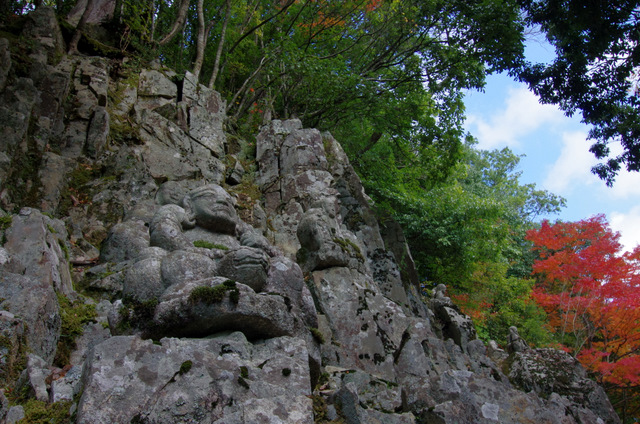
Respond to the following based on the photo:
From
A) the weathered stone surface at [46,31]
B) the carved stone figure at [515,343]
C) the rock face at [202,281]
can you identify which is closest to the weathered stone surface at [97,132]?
the rock face at [202,281]

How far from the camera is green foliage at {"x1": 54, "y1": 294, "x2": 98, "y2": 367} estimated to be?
4.61m

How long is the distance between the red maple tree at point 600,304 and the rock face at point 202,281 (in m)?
5.45

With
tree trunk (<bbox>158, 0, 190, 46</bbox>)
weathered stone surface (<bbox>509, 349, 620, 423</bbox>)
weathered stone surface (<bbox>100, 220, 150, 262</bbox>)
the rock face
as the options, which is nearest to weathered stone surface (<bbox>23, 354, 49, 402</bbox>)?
the rock face

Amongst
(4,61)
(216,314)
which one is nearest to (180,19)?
(4,61)

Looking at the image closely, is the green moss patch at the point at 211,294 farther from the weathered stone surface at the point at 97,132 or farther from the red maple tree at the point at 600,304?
the red maple tree at the point at 600,304

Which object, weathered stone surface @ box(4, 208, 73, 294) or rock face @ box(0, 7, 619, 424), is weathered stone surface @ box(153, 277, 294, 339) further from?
weathered stone surface @ box(4, 208, 73, 294)

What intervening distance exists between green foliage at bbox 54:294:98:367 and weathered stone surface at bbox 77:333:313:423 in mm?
1480

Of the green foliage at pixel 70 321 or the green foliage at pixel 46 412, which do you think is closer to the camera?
the green foliage at pixel 46 412

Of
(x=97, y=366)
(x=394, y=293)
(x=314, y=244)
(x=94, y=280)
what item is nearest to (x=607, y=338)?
(x=394, y=293)

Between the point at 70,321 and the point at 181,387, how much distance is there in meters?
2.29

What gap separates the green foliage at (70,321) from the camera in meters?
4.61

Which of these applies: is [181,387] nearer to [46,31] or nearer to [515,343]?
[515,343]

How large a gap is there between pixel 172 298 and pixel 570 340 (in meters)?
17.5

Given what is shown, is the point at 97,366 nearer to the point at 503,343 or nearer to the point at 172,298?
the point at 172,298
